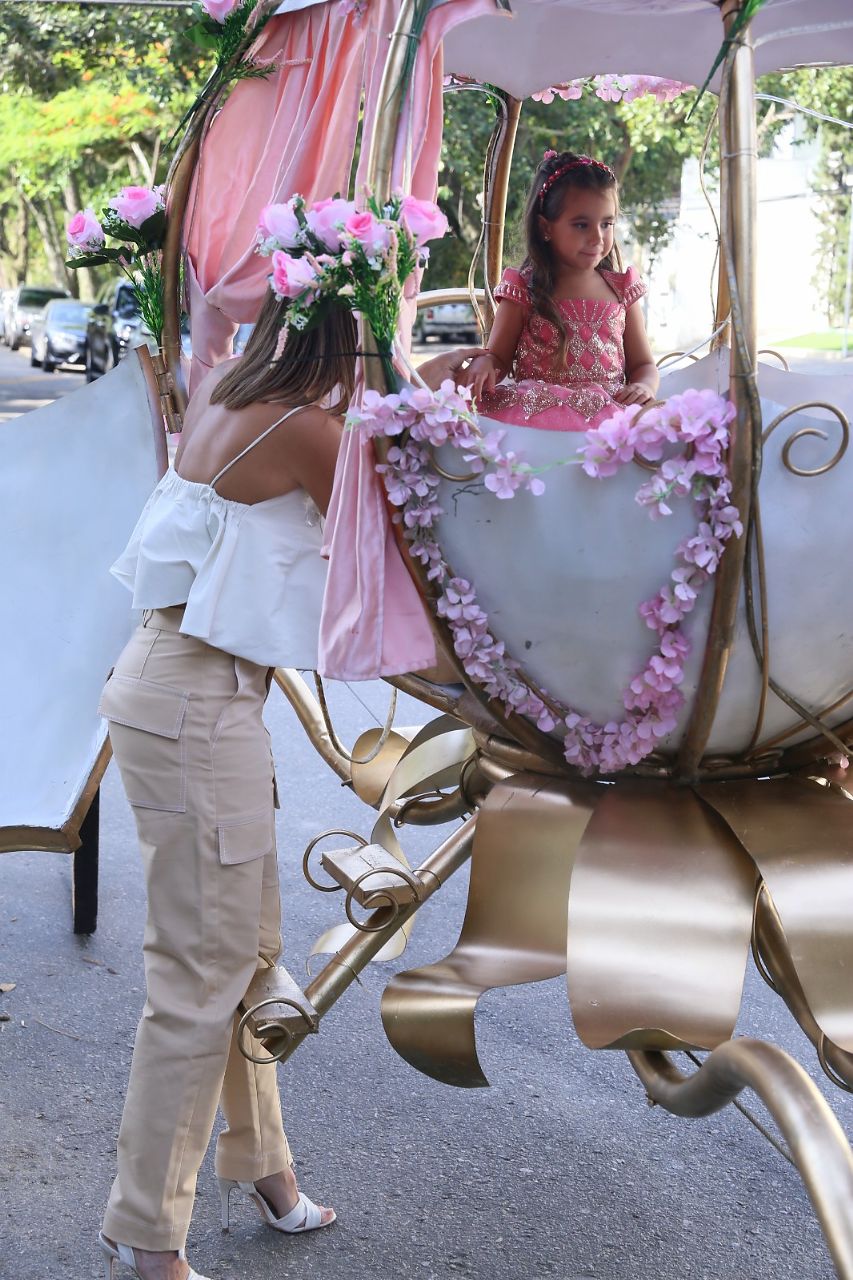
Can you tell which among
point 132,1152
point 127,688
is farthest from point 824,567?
point 132,1152

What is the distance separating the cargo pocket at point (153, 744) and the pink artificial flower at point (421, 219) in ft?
2.42

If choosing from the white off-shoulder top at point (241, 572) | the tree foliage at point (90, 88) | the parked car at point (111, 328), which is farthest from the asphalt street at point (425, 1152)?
the parked car at point (111, 328)

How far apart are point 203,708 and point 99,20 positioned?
1295 centimetres

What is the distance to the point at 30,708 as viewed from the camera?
2920 millimetres

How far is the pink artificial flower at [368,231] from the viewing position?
175 cm

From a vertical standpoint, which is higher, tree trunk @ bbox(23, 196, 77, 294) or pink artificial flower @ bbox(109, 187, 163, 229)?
tree trunk @ bbox(23, 196, 77, 294)

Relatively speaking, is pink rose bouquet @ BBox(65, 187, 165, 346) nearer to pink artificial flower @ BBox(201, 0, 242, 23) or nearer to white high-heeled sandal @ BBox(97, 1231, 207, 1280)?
pink artificial flower @ BBox(201, 0, 242, 23)

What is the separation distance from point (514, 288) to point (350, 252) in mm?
1316

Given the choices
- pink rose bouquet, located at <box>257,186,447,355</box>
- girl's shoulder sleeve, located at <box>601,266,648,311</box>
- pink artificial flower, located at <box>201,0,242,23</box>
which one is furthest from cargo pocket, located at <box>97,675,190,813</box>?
girl's shoulder sleeve, located at <box>601,266,648,311</box>

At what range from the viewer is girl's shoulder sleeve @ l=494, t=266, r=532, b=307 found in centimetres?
302

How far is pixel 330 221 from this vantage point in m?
1.78

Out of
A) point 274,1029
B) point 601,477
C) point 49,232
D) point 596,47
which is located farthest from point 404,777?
point 49,232

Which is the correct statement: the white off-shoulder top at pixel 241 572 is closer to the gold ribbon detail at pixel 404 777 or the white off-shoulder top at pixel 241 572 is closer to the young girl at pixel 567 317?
the gold ribbon detail at pixel 404 777

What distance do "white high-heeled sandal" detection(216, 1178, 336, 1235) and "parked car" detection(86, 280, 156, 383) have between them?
1341cm
